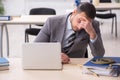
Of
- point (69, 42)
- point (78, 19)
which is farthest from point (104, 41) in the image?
point (78, 19)

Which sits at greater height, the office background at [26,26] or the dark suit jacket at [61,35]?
the dark suit jacket at [61,35]

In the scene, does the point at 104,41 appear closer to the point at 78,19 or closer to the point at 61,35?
the point at 61,35

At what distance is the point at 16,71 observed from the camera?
5.95 feet

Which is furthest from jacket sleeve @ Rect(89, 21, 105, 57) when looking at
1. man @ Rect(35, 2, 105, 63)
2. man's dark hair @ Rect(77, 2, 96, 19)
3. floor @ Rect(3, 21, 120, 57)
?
floor @ Rect(3, 21, 120, 57)

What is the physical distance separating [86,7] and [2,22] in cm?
205

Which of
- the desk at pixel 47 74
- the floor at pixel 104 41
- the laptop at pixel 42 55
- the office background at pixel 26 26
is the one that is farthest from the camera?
the office background at pixel 26 26

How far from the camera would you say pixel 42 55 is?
180 centimetres

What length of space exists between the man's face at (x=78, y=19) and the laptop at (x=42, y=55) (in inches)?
14.5

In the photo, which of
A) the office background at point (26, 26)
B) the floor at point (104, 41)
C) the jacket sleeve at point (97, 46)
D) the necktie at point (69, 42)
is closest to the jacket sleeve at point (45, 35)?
the necktie at point (69, 42)

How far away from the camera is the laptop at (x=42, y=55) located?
1.79 metres

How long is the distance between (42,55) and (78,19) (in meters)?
0.45

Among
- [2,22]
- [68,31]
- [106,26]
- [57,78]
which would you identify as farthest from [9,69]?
[106,26]

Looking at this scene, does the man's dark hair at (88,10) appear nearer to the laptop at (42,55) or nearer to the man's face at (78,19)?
the man's face at (78,19)

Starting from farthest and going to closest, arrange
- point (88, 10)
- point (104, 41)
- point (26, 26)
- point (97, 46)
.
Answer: point (26, 26)
point (104, 41)
point (97, 46)
point (88, 10)
